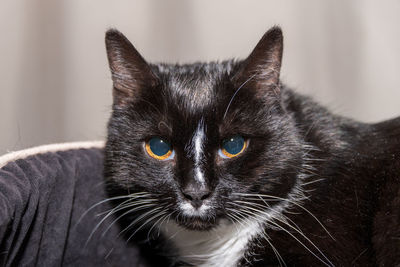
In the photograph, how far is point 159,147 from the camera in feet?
4.17

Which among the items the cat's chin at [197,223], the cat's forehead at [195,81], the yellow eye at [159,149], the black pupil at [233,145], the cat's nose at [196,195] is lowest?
the cat's chin at [197,223]

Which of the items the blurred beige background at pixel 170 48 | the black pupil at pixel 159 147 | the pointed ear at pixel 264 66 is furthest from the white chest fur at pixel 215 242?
the blurred beige background at pixel 170 48

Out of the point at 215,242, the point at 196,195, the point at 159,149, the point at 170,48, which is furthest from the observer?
the point at 170,48

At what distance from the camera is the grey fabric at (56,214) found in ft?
4.09

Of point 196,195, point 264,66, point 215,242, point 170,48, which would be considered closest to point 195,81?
point 264,66

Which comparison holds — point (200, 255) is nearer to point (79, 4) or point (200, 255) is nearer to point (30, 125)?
point (30, 125)

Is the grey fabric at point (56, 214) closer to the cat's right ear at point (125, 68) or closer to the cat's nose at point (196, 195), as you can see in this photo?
the cat's right ear at point (125, 68)

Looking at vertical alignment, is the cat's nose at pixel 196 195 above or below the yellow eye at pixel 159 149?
below

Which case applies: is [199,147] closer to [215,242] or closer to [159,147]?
[159,147]

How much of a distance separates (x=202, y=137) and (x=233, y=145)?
93 mm

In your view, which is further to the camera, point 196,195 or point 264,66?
point 264,66

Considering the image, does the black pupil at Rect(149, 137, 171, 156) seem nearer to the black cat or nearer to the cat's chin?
the black cat

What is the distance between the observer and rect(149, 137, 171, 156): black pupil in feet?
4.15

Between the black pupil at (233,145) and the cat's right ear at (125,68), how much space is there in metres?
0.29
